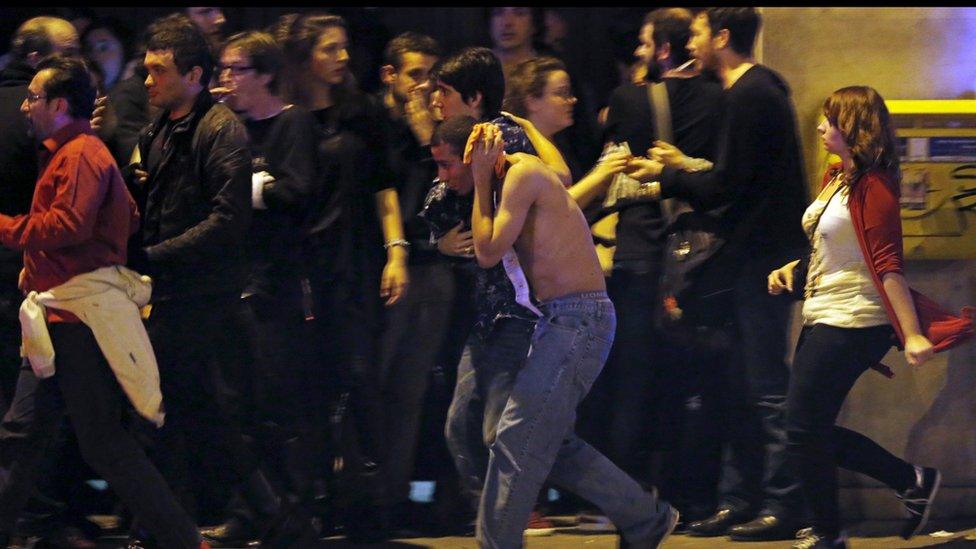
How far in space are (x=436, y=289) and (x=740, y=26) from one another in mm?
1642

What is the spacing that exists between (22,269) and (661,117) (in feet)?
8.53

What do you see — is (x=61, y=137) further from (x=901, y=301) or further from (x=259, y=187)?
(x=901, y=301)

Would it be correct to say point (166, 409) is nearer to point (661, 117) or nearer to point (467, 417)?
point (467, 417)

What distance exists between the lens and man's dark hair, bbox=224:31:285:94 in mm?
6332

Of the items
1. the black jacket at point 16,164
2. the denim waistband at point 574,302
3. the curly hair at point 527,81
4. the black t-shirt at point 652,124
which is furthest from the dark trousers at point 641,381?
the black jacket at point 16,164

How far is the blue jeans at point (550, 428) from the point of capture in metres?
5.21

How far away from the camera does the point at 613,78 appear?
26.4ft

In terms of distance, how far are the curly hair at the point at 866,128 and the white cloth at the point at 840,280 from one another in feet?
0.54

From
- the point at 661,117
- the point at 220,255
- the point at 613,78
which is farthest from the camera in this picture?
the point at 613,78

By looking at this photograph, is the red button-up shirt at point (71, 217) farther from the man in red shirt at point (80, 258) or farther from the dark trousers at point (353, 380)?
the dark trousers at point (353, 380)

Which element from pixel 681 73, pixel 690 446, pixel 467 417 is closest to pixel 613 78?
pixel 681 73

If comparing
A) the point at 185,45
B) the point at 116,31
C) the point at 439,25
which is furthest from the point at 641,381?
the point at 116,31

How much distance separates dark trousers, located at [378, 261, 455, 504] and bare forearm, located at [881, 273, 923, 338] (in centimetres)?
189

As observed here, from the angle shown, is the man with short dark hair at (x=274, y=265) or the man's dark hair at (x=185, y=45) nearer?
the man's dark hair at (x=185, y=45)
